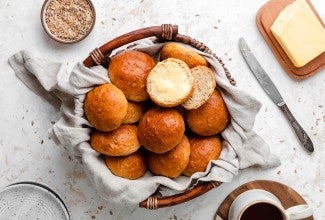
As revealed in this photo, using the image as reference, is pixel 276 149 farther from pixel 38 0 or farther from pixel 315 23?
pixel 38 0

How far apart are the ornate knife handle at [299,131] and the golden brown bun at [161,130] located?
1.12 feet

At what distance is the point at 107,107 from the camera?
1.11 m

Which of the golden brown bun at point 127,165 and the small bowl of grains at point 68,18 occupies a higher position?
the small bowl of grains at point 68,18

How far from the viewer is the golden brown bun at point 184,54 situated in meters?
1.15

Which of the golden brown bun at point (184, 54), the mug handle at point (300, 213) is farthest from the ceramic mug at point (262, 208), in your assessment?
the golden brown bun at point (184, 54)

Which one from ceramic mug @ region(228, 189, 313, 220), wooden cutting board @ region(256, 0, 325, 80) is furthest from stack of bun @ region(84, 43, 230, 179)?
wooden cutting board @ region(256, 0, 325, 80)

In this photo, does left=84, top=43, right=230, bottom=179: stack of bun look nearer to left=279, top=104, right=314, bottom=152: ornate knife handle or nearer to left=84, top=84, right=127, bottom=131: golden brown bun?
left=84, top=84, right=127, bottom=131: golden brown bun

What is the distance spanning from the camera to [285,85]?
136cm

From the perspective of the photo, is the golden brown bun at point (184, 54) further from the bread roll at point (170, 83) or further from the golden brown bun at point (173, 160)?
the golden brown bun at point (173, 160)

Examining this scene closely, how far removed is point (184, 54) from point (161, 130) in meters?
0.18

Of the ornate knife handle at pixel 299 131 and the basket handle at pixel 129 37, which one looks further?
the ornate knife handle at pixel 299 131

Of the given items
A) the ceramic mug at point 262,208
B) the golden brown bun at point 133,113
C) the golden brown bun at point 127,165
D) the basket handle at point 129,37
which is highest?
the basket handle at point 129,37

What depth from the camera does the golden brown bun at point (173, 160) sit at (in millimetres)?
1146

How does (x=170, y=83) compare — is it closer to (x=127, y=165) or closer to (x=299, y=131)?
(x=127, y=165)
